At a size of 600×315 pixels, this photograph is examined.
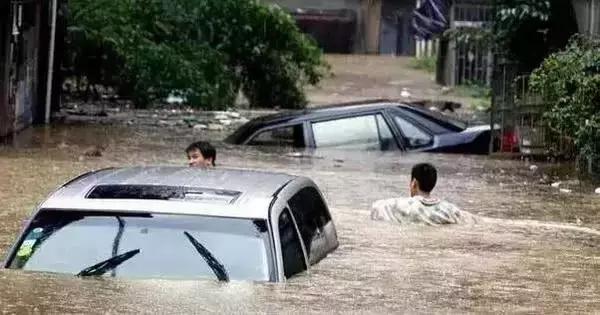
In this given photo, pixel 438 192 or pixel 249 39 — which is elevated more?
pixel 249 39

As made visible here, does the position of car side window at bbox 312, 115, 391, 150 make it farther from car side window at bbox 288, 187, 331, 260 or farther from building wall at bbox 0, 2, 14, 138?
car side window at bbox 288, 187, 331, 260

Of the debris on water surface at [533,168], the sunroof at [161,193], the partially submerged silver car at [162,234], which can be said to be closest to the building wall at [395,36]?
the debris on water surface at [533,168]

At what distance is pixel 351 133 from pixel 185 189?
1036 centimetres

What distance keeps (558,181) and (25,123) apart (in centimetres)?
947

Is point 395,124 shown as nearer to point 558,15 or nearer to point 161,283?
point 558,15

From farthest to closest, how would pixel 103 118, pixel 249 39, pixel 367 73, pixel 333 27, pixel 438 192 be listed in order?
1. pixel 333 27
2. pixel 367 73
3. pixel 249 39
4. pixel 103 118
5. pixel 438 192

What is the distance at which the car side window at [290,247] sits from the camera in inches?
300

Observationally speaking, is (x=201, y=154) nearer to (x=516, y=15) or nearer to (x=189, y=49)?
(x=516, y=15)

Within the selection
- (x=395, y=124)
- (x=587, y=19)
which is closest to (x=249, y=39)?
(x=587, y=19)

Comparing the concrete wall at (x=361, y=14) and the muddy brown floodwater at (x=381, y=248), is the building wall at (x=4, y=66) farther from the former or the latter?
the concrete wall at (x=361, y=14)

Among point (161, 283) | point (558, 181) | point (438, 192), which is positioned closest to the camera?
point (161, 283)

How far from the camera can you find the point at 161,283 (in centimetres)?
755

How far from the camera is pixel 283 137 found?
18156mm

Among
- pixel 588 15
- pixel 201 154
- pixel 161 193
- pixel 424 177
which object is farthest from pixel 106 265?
pixel 588 15
